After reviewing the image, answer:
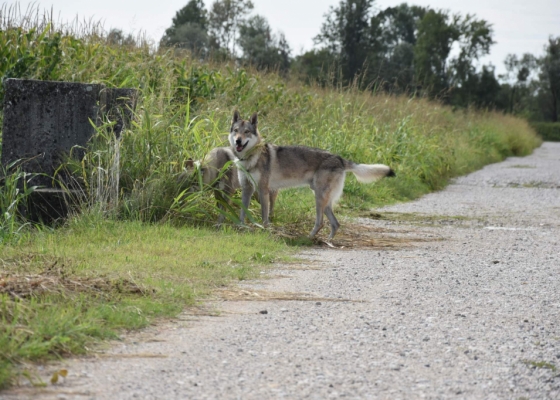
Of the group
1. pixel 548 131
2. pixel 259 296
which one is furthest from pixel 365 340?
pixel 548 131

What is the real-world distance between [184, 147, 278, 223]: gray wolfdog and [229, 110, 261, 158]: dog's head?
0.51 feet

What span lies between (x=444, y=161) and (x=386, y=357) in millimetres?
16670

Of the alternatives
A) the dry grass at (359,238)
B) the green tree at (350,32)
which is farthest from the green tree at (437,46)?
the dry grass at (359,238)

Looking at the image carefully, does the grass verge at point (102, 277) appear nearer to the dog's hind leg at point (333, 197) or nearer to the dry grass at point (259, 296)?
the dry grass at point (259, 296)

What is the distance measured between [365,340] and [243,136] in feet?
17.7

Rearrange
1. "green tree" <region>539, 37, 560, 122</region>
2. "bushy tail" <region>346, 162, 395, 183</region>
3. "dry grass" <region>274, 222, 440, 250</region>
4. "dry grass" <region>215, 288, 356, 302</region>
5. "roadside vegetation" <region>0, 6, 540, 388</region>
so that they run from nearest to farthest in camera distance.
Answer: "roadside vegetation" <region>0, 6, 540, 388</region> < "dry grass" <region>215, 288, 356, 302</region> < "dry grass" <region>274, 222, 440, 250</region> < "bushy tail" <region>346, 162, 395, 183</region> < "green tree" <region>539, 37, 560, 122</region>

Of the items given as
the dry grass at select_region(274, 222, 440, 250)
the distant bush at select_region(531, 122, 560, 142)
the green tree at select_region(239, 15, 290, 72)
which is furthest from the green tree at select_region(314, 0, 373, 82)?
the dry grass at select_region(274, 222, 440, 250)

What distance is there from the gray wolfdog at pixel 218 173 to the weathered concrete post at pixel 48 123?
1.16 m

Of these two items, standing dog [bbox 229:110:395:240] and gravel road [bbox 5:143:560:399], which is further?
standing dog [bbox 229:110:395:240]

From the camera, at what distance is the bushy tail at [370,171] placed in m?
9.95

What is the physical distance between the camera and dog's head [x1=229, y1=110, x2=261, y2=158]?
9.94 m

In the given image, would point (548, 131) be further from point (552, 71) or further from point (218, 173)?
point (218, 173)

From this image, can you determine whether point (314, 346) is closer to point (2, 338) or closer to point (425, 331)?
point (425, 331)

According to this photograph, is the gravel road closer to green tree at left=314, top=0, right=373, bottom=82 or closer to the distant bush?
green tree at left=314, top=0, right=373, bottom=82
